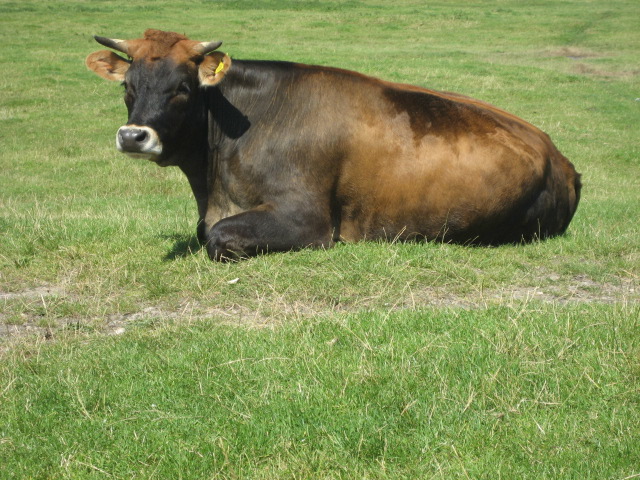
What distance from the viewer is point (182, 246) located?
8.50m

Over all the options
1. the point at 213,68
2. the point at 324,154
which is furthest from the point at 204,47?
the point at 324,154

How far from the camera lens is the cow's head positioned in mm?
7664

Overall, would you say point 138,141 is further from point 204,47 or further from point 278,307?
point 278,307

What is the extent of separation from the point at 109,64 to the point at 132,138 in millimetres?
1389

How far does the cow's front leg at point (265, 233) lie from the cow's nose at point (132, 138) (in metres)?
1.03

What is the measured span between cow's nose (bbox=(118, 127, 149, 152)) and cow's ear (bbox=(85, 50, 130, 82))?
3.62 ft

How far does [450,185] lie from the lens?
841 centimetres

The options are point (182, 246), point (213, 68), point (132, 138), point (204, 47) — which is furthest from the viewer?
point (182, 246)

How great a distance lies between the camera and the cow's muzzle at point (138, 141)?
7.35m

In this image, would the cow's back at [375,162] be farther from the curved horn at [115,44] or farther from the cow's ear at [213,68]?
the curved horn at [115,44]

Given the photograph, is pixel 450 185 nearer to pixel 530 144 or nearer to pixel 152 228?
pixel 530 144

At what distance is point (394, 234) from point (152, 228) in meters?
2.71

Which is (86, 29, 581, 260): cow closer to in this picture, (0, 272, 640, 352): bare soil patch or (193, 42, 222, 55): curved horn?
(193, 42, 222, 55): curved horn

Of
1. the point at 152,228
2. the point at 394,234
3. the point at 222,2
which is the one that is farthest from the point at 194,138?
the point at 222,2
